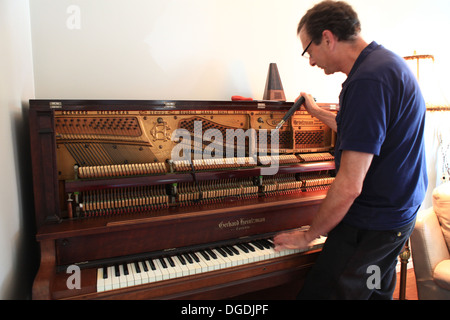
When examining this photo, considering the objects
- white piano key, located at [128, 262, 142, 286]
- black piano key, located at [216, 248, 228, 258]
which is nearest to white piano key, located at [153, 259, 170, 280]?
white piano key, located at [128, 262, 142, 286]

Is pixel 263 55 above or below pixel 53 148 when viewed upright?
above

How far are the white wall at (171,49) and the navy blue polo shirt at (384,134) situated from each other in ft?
4.25

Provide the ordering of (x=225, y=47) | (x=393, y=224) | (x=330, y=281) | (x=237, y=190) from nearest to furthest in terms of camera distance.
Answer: (x=393, y=224) < (x=330, y=281) < (x=237, y=190) < (x=225, y=47)

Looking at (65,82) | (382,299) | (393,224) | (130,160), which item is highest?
(65,82)

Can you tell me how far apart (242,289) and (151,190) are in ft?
2.51

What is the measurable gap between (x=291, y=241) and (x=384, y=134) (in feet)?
2.54

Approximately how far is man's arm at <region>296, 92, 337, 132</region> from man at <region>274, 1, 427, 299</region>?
0.44 m

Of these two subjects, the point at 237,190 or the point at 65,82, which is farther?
the point at 65,82

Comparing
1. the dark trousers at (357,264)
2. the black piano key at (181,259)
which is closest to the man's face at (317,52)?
the dark trousers at (357,264)

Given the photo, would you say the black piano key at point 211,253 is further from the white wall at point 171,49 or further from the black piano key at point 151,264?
the white wall at point 171,49

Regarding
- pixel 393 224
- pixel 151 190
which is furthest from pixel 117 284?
pixel 393 224

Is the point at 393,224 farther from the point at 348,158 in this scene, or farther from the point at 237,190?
the point at 237,190

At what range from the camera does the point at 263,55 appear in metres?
2.71

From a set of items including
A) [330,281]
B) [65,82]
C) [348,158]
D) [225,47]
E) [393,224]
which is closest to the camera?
[348,158]
